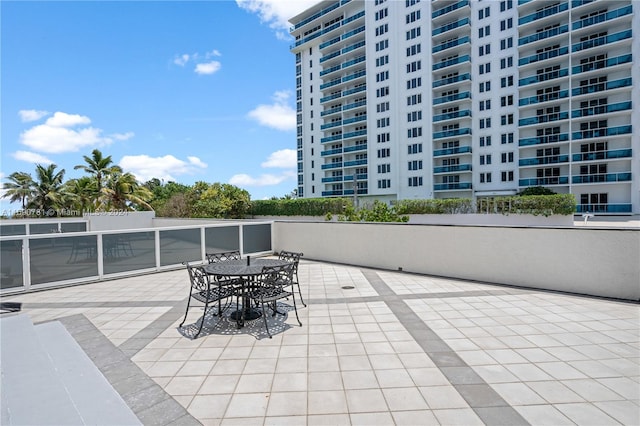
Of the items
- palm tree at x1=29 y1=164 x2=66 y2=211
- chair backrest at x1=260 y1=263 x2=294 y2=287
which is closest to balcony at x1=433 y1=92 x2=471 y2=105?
chair backrest at x1=260 y1=263 x2=294 y2=287

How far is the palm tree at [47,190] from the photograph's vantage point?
1410 inches

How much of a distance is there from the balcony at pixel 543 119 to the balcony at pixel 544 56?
637cm

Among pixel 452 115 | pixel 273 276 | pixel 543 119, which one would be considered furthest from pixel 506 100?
pixel 273 276

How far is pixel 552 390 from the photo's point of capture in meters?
3.34

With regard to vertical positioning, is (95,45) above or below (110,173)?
above

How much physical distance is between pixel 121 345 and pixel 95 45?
1276 cm

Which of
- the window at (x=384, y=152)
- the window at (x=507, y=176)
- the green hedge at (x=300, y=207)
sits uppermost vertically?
the window at (x=384, y=152)

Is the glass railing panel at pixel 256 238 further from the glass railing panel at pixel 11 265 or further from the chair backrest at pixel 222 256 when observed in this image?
the glass railing panel at pixel 11 265

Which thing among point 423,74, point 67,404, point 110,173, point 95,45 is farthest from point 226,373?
point 423,74

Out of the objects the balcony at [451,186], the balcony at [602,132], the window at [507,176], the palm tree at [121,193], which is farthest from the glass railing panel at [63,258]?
the balcony at [602,132]

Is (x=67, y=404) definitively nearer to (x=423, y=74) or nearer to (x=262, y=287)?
(x=262, y=287)

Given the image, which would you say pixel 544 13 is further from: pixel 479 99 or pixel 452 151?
pixel 452 151

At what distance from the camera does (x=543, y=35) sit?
35.2 m

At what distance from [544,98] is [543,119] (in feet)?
8.29
